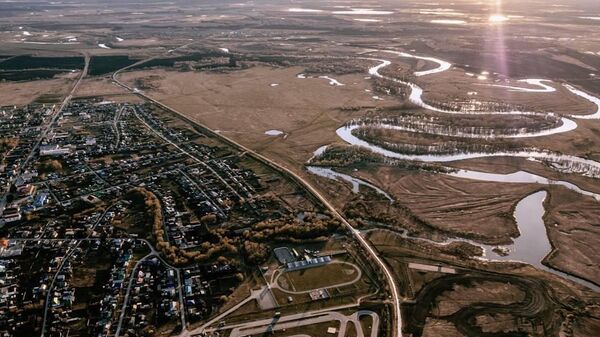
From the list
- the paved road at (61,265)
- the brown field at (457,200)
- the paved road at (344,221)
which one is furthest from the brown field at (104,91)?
the brown field at (457,200)

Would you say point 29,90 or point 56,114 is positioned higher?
point 29,90

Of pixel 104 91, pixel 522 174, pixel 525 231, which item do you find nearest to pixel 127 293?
pixel 525 231

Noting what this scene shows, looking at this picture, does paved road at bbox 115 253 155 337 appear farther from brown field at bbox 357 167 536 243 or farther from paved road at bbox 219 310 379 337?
brown field at bbox 357 167 536 243

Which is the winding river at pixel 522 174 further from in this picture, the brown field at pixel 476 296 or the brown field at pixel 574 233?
the brown field at pixel 476 296

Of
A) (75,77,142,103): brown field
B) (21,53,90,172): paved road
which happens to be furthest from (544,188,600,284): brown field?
(75,77,142,103): brown field

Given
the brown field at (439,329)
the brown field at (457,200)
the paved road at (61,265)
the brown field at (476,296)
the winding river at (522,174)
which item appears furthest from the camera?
the brown field at (457,200)

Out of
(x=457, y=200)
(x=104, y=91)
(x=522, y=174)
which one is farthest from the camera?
(x=104, y=91)

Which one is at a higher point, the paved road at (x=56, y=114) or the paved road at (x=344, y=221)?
the paved road at (x=56, y=114)

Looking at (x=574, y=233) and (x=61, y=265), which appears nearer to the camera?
(x=61, y=265)

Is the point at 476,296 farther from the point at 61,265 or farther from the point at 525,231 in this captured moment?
the point at 61,265

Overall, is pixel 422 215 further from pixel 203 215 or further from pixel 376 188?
pixel 203 215

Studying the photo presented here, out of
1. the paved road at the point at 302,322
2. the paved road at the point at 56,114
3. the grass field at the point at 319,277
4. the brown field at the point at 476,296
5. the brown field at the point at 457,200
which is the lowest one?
the paved road at the point at 302,322
